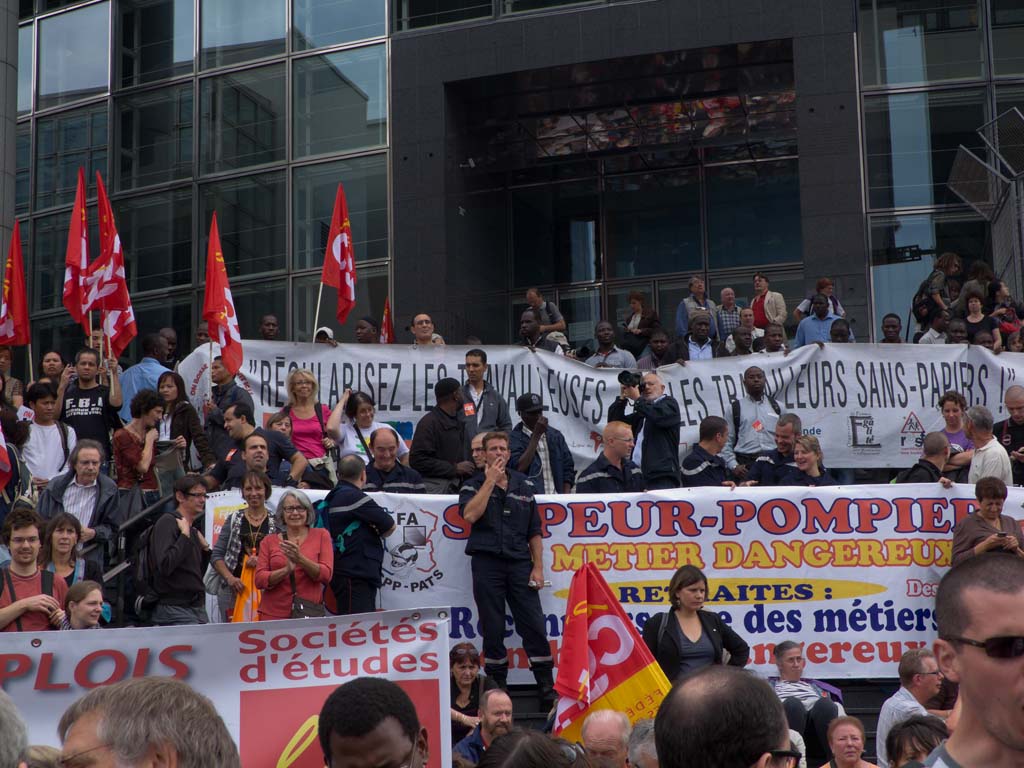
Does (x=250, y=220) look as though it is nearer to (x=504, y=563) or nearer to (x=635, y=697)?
(x=504, y=563)

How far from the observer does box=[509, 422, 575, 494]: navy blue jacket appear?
41.8 ft

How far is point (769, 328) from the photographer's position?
1576 centimetres

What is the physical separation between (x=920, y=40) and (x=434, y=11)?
7494mm

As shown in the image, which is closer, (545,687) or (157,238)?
(545,687)

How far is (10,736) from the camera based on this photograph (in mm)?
3248

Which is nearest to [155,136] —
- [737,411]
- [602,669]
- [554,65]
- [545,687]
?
[554,65]

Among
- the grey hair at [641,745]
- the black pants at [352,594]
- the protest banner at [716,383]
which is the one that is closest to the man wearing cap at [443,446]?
the black pants at [352,594]

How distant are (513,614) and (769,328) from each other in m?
6.07

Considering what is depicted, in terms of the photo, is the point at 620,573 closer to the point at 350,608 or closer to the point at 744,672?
the point at 350,608

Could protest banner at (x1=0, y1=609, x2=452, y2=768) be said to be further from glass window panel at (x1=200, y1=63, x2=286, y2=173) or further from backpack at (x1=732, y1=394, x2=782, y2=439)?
glass window panel at (x1=200, y1=63, x2=286, y2=173)

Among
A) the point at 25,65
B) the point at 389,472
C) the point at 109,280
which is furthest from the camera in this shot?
the point at 25,65

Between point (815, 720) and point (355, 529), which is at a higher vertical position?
point (355, 529)

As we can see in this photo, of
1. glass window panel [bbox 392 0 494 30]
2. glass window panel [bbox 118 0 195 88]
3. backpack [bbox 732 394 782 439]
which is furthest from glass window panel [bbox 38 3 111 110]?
backpack [bbox 732 394 782 439]

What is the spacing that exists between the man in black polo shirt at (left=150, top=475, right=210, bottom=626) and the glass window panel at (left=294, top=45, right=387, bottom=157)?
44.6 feet
